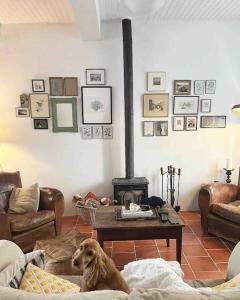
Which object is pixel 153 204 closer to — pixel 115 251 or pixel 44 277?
pixel 115 251

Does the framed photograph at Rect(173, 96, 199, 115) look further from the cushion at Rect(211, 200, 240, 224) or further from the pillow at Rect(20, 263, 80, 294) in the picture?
the pillow at Rect(20, 263, 80, 294)

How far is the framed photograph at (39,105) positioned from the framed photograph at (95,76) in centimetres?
69

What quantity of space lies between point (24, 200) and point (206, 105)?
294 centimetres

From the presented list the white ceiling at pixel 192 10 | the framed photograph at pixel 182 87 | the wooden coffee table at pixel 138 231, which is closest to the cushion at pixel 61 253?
the wooden coffee table at pixel 138 231

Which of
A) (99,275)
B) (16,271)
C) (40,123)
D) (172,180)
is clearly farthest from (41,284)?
(172,180)

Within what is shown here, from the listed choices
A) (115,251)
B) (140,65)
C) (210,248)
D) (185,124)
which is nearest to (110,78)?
(140,65)

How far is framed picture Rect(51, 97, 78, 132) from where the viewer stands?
3.92 m

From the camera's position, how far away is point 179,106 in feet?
13.1

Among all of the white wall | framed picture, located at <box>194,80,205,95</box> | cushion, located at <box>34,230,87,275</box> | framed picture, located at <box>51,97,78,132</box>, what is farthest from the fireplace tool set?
cushion, located at <box>34,230,87,275</box>

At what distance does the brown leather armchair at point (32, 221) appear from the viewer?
2711 mm

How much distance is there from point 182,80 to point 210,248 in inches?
94.0

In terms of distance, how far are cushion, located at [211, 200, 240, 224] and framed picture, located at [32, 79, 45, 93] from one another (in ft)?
9.52

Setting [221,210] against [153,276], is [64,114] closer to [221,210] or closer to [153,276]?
[221,210]

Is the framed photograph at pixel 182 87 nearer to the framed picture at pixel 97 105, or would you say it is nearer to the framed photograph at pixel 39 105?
the framed picture at pixel 97 105
